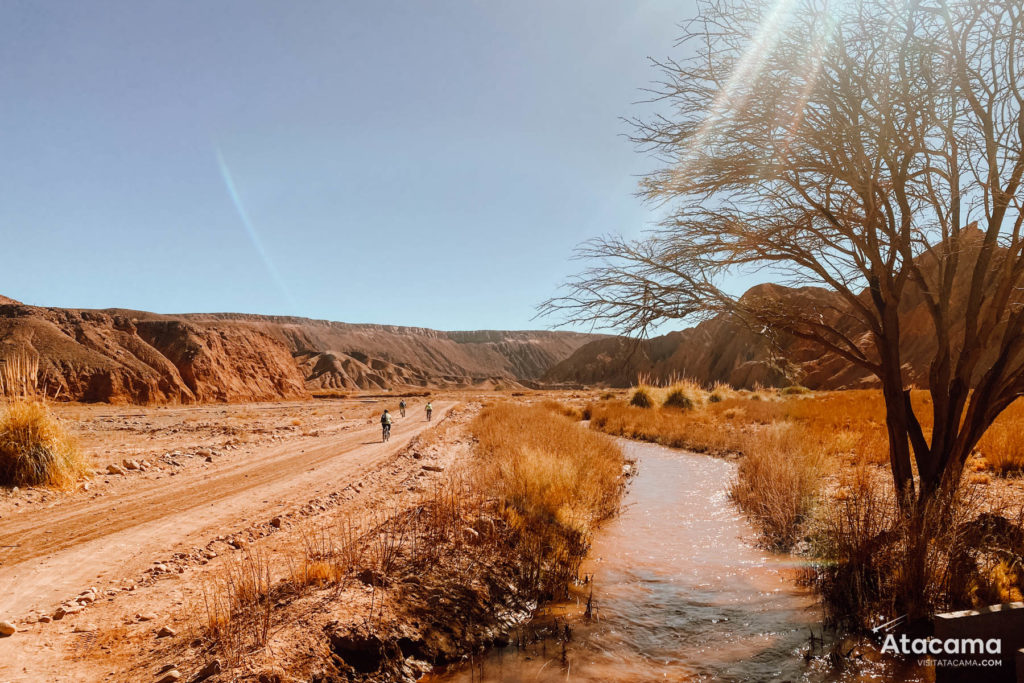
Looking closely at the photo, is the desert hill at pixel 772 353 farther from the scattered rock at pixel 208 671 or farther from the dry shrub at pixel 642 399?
the scattered rock at pixel 208 671

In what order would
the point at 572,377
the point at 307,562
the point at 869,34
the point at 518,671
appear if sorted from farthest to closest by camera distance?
1. the point at 572,377
2. the point at 307,562
3. the point at 869,34
4. the point at 518,671

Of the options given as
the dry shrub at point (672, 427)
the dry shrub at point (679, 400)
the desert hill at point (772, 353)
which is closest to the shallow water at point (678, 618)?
the desert hill at point (772, 353)

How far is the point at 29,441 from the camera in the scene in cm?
1005

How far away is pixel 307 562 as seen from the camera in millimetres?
5551

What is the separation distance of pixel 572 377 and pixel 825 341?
116233 millimetres

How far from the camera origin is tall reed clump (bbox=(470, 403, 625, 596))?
640cm

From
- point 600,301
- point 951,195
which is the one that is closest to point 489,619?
point 600,301

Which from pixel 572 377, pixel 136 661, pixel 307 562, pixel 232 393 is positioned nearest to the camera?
pixel 136 661

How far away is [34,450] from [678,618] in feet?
36.4

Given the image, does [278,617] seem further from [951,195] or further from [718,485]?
[718,485]

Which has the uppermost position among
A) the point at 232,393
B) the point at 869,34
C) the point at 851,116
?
the point at 869,34

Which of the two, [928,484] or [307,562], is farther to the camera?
[928,484]

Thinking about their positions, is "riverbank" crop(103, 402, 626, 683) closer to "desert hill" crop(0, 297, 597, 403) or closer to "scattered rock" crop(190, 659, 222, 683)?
"scattered rock" crop(190, 659, 222, 683)

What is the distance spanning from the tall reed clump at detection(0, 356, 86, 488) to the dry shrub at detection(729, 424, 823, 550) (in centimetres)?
1192
